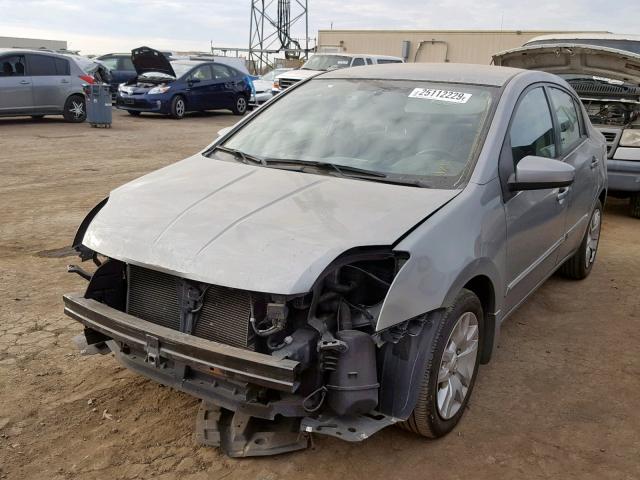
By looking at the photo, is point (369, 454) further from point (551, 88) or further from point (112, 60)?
point (112, 60)

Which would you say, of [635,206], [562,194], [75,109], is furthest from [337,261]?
[75,109]

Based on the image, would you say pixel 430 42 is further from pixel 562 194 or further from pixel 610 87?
pixel 562 194

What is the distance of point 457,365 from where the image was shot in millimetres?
3070

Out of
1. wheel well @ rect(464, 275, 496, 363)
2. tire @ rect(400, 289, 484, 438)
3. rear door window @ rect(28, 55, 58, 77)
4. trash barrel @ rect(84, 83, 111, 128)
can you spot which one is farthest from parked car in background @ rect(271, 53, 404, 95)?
tire @ rect(400, 289, 484, 438)

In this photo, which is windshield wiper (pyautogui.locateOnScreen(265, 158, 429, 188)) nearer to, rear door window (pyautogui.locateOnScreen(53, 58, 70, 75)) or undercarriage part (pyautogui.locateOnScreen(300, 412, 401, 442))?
undercarriage part (pyautogui.locateOnScreen(300, 412, 401, 442))

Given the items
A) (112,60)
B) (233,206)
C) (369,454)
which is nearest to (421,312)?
(369,454)

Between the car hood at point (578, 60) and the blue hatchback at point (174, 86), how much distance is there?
1133 centimetres

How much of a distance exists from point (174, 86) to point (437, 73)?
47.2 ft

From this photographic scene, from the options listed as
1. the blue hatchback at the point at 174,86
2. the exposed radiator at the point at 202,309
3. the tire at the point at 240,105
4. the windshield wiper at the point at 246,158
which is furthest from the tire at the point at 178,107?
the exposed radiator at the point at 202,309

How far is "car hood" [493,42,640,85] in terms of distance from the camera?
270 inches

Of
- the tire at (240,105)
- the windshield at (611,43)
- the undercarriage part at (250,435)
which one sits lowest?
the tire at (240,105)

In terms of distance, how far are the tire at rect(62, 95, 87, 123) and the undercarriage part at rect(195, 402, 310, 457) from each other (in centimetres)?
1396

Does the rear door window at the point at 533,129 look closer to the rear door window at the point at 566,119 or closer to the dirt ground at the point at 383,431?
the rear door window at the point at 566,119

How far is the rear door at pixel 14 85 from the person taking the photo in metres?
13.8
